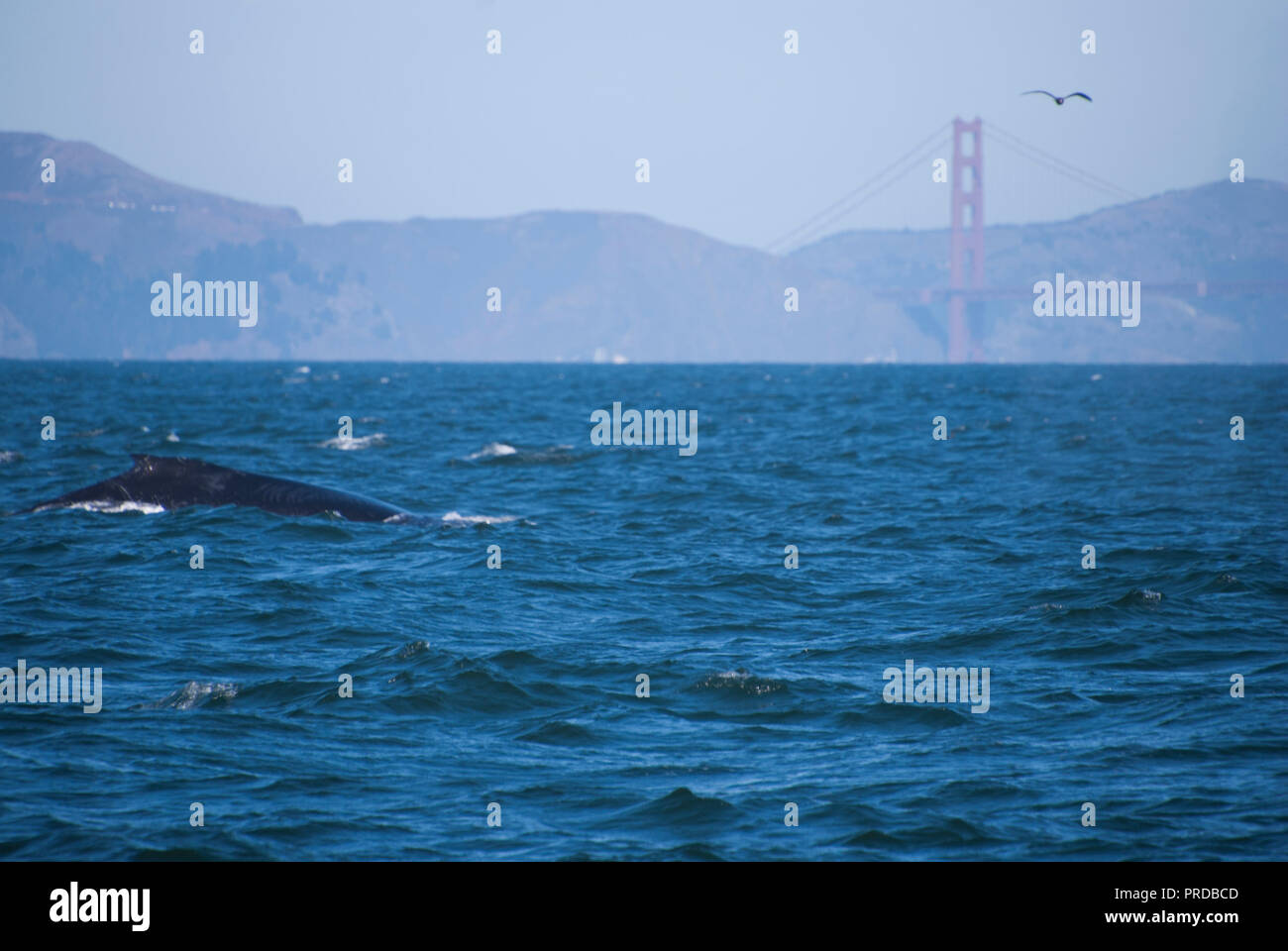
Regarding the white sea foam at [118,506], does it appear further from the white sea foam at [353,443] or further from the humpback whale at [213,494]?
the white sea foam at [353,443]

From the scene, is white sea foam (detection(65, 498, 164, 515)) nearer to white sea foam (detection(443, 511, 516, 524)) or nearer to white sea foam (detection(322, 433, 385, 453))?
white sea foam (detection(443, 511, 516, 524))

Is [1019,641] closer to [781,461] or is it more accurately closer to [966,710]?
[966,710]

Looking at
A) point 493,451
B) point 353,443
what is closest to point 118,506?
point 493,451

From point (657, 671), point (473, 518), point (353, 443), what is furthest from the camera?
point (353, 443)

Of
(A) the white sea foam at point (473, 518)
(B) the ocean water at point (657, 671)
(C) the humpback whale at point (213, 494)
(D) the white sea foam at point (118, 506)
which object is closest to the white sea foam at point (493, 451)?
(B) the ocean water at point (657, 671)

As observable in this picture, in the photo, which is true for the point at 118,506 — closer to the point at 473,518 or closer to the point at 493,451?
the point at 473,518

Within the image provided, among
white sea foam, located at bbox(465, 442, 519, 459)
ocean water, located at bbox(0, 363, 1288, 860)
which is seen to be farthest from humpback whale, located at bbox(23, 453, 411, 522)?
white sea foam, located at bbox(465, 442, 519, 459)
